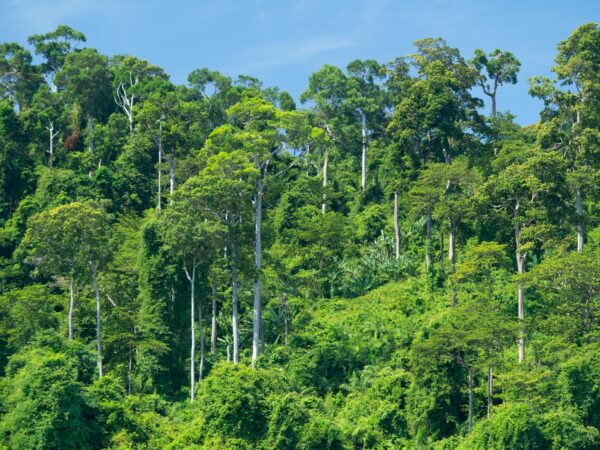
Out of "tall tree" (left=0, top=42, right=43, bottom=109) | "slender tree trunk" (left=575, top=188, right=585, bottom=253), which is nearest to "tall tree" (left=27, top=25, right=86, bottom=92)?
"tall tree" (left=0, top=42, right=43, bottom=109)

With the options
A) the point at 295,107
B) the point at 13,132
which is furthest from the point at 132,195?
the point at 295,107

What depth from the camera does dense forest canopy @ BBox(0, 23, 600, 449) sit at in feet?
118

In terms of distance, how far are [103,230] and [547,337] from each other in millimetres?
17895

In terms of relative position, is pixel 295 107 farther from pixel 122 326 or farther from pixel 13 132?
pixel 122 326

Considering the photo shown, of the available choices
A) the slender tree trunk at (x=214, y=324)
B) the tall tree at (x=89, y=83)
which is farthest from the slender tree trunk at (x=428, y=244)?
the tall tree at (x=89, y=83)

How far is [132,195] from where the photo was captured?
5684cm

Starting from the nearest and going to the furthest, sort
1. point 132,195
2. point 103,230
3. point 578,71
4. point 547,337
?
1. point 547,337
2. point 103,230
3. point 578,71
4. point 132,195

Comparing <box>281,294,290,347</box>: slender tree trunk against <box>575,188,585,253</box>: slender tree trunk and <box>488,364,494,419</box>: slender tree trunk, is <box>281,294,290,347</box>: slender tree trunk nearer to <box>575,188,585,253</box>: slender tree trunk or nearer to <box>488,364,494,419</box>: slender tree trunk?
<box>488,364,494,419</box>: slender tree trunk

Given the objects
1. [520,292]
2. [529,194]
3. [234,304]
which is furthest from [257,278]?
[529,194]

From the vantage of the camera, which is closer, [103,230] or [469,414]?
[469,414]

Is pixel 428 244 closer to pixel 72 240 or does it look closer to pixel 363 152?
pixel 363 152

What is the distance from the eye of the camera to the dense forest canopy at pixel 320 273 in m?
35.9

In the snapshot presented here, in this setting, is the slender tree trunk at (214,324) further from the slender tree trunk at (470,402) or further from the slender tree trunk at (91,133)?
the slender tree trunk at (91,133)

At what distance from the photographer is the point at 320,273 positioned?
47.0 meters
